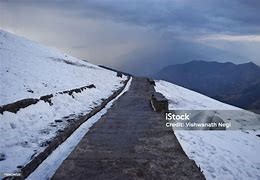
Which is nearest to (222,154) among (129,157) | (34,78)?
(129,157)

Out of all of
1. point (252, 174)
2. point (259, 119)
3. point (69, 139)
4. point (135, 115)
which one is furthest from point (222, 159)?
point (259, 119)

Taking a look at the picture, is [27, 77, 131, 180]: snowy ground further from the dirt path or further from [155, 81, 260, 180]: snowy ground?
[155, 81, 260, 180]: snowy ground

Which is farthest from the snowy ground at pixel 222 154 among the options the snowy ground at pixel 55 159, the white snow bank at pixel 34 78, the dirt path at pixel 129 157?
the white snow bank at pixel 34 78

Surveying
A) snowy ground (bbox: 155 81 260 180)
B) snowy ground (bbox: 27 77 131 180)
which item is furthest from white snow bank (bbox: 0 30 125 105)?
snowy ground (bbox: 155 81 260 180)

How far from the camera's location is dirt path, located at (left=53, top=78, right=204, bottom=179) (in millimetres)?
4496

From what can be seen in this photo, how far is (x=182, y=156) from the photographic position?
5332 mm

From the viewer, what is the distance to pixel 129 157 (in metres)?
5.25

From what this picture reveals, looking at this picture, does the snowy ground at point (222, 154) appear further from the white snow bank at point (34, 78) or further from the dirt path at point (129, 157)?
the white snow bank at point (34, 78)

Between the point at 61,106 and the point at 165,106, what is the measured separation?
3.98 meters

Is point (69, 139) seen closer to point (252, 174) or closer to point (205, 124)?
point (252, 174)

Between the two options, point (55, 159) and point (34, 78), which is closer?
point (55, 159)

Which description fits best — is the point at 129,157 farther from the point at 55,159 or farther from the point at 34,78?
the point at 34,78

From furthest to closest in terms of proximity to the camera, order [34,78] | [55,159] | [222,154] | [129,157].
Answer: [34,78] → [222,154] → [55,159] → [129,157]

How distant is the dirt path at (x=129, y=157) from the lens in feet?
14.8
